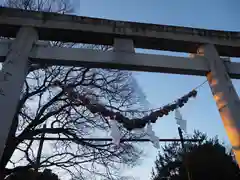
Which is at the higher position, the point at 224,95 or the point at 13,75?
the point at 13,75

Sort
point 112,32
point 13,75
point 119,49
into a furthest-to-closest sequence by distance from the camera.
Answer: point 112,32
point 119,49
point 13,75

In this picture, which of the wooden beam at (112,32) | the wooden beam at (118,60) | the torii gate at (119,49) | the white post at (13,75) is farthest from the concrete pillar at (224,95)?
the white post at (13,75)

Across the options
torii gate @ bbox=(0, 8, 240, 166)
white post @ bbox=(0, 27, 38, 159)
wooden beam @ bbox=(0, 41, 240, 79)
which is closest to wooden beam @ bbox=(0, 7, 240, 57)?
torii gate @ bbox=(0, 8, 240, 166)

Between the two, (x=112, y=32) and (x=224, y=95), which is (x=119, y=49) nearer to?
(x=112, y=32)

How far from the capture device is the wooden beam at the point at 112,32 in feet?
9.11

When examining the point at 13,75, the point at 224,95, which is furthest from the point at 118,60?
the point at 224,95

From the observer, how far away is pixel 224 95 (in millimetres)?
2533

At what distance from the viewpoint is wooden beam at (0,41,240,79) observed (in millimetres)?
2508

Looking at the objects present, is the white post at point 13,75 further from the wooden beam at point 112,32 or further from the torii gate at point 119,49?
the wooden beam at point 112,32

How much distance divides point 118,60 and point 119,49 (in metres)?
0.25

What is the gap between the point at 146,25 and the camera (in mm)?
3061

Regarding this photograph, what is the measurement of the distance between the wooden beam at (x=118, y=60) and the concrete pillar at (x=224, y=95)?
127 mm

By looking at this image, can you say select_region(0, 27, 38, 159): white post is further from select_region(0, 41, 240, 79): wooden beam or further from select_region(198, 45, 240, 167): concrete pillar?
select_region(198, 45, 240, 167): concrete pillar

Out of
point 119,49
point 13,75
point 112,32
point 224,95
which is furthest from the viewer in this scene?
point 112,32
